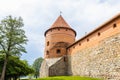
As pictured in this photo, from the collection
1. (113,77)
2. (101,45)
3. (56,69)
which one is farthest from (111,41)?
(56,69)

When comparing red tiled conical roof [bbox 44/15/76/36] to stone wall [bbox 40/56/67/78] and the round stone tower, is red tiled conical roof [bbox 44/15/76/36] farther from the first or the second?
stone wall [bbox 40/56/67/78]

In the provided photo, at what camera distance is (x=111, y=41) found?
17.2 m

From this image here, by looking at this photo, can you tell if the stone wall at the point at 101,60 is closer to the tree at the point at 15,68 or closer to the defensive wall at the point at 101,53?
the defensive wall at the point at 101,53

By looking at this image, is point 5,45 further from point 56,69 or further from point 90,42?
point 90,42

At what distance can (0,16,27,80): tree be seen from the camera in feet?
74.7

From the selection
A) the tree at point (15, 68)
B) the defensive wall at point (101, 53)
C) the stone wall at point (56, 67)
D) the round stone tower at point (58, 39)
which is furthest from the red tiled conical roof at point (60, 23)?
the tree at point (15, 68)

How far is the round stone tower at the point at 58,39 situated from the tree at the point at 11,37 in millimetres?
6571

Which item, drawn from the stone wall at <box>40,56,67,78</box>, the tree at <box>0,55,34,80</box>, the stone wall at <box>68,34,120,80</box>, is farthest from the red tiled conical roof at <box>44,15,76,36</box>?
the tree at <box>0,55,34,80</box>

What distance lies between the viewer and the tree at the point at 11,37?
22.8 metres

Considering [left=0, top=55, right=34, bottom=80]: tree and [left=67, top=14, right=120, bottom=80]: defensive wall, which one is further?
[left=0, top=55, right=34, bottom=80]: tree

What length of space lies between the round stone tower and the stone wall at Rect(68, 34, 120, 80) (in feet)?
16.9

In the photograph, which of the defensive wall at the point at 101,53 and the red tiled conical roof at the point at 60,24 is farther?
the red tiled conical roof at the point at 60,24

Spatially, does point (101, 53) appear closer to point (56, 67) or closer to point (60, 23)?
point (56, 67)

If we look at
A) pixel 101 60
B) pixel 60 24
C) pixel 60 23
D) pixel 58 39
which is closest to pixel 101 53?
pixel 101 60
